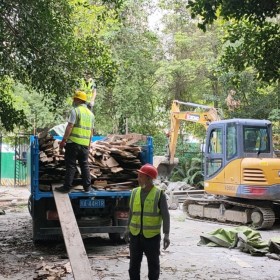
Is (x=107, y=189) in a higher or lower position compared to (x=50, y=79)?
lower

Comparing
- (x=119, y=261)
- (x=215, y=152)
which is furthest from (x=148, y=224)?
(x=215, y=152)

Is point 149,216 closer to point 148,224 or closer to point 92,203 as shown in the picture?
point 148,224

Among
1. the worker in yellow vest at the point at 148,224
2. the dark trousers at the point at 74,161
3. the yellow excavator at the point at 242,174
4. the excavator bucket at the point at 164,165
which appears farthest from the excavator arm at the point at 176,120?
the worker in yellow vest at the point at 148,224

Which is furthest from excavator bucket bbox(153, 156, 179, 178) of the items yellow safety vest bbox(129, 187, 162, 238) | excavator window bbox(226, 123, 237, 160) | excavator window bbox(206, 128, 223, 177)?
yellow safety vest bbox(129, 187, 162, 238)

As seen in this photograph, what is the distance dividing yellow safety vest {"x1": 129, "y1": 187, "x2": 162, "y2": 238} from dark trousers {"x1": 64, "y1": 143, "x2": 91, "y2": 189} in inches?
126

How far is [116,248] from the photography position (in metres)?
9.84

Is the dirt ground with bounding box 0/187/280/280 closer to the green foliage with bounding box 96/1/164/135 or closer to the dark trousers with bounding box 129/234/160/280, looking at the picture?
the dark trousers with bounding box 129/234/160/280

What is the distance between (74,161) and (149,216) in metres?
3.41

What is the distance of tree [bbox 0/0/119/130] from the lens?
8438mm

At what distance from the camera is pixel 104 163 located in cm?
971

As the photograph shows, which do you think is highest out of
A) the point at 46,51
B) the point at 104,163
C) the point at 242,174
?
the point at 46,51

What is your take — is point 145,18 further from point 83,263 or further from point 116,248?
point 83,263

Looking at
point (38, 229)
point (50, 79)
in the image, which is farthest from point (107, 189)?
point (50, 79)

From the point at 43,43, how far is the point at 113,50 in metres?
15.2
